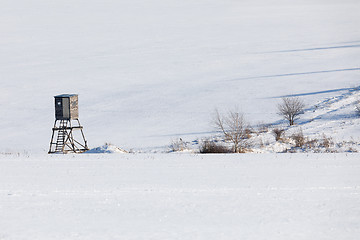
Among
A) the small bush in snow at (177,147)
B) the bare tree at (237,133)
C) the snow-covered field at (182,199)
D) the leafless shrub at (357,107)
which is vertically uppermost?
the leafless shrub at (357,107)

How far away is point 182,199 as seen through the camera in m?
12.2

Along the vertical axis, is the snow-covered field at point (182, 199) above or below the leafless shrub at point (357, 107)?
below

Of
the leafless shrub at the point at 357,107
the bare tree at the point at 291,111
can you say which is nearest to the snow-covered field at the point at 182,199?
the leafless shrub at the point at 357,107

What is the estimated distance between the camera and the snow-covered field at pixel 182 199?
10078 mm

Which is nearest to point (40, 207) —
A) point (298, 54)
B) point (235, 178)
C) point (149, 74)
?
point (235, 178)

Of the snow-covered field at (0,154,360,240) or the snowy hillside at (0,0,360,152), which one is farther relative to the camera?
the snowy hillside at (0,0,360,152)

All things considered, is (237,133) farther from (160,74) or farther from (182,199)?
(160,74)

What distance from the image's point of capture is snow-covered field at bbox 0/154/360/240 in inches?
397

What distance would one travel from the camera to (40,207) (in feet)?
38.0

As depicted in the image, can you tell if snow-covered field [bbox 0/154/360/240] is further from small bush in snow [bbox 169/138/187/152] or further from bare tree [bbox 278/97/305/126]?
bare tree [bbox 278/97/305/126]

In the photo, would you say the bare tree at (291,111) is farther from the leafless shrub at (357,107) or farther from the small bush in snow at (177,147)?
the small bush in snow at (177,147)

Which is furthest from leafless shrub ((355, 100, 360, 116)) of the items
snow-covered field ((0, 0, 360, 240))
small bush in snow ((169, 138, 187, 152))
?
small bush in snow ((169, 138, 187, 152))

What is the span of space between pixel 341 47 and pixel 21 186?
83736 millimetres

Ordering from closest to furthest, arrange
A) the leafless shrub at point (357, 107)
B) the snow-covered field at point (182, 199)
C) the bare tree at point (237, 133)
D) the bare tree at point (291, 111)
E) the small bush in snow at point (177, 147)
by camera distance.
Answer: the snow-covered field at point (182, 199), the bare tree at point (237, 133), the small bush in snow at point (177, 147), the leafless shrub at point (357, 107), the bare tree at point (291, 111)
